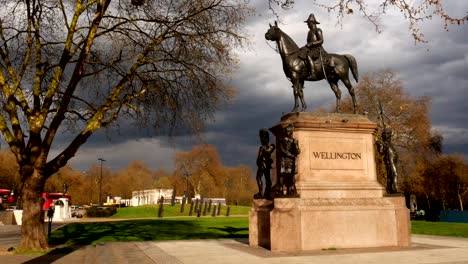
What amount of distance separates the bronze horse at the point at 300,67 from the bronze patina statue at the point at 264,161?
1274 millimetres

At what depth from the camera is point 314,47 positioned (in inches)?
580

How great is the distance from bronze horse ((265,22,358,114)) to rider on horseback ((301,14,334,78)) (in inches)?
5.7

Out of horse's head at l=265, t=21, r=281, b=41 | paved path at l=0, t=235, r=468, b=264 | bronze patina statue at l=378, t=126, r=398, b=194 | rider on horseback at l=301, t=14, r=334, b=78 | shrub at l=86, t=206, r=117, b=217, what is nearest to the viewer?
paved path at l=0, t=235, r=468, b=264

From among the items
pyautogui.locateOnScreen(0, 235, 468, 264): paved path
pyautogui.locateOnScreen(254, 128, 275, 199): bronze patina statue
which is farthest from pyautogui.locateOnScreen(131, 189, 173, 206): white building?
pyautogui.locateOnScreen(0, 235, 468, 264): paved path

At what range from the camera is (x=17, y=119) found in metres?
15.4

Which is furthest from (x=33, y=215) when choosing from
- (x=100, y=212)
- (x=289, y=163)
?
(x=100, y=212)

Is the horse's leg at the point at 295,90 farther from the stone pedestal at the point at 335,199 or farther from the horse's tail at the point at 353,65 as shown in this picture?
the horse's tail at the point at 353,65

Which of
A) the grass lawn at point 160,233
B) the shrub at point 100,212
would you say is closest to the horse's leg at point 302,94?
the grass lawn at point 160,233

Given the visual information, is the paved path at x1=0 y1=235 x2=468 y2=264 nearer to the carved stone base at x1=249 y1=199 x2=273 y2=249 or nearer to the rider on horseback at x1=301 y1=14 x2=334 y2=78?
the carved stone base at x1=249 y1=199 x2=273 y2=249

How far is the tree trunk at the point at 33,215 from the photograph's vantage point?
14.5m

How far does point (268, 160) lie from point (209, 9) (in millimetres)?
5639

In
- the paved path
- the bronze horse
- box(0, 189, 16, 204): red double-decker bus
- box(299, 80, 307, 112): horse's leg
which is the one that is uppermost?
the bronze horse

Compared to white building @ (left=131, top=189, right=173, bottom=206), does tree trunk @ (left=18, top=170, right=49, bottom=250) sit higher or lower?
higher

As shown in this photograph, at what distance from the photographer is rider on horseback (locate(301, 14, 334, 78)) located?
14.6m
